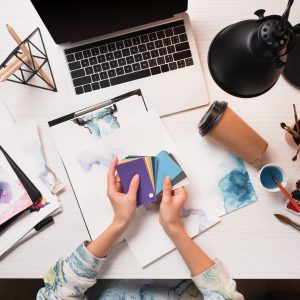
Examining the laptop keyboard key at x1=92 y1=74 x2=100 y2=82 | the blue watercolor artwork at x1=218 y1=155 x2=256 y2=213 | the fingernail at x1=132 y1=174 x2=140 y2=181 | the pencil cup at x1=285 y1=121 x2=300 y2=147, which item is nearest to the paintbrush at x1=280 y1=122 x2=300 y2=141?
the pencil cup at x1=285 y1=121 x2=300 y2=147

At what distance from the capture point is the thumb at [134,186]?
83cm

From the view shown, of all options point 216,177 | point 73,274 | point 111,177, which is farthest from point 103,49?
point 73,274

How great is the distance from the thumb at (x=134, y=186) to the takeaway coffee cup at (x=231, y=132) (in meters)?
0.19

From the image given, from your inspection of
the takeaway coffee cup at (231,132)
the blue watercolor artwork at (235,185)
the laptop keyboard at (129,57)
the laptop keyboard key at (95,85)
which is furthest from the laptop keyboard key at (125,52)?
the blue watercolor artwork at (235,185)

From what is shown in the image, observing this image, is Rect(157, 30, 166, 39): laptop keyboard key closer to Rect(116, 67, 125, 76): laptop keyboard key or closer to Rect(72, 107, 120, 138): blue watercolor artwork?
Rect(116, 67, 125, 76): laptop keyboard key

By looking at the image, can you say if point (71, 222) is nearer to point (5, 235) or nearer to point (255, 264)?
point (5, 235)

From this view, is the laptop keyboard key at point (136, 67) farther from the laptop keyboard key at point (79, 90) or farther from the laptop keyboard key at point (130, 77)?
the laptop keyboard key at point (79, 90)

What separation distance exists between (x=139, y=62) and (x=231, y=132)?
30 cm

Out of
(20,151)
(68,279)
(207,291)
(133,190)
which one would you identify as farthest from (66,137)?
(207,291)

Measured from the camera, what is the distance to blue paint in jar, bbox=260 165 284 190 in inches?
32.5

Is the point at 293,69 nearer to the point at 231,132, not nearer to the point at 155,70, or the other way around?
the point at 231,132

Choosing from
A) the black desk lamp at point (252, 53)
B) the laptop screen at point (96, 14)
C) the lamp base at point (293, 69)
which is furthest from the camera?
the lamp base at point (293, 69)

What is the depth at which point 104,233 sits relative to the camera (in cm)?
84

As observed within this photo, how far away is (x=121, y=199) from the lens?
0.83 metres
